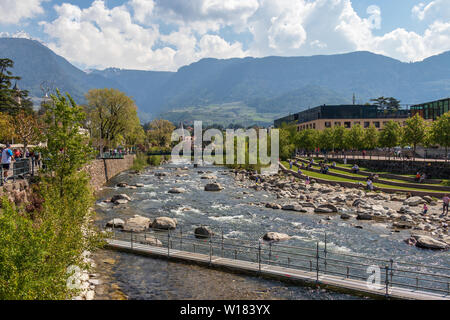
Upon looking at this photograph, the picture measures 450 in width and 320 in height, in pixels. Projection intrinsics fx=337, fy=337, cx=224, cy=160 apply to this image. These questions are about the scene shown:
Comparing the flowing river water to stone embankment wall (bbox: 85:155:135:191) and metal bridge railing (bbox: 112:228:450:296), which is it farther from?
stone embankment wall (bbox: 85:155:135:191)

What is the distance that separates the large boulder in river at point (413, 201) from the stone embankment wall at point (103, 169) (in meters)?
42.3

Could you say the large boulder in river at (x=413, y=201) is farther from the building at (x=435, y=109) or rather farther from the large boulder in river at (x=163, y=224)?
the building at (x=435, y=109)

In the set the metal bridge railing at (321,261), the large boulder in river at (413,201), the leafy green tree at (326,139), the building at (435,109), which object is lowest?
the metal bridge railing at (321,261)

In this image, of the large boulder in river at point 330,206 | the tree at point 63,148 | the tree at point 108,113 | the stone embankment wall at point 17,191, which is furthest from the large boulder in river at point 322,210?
the tree at point 108,113

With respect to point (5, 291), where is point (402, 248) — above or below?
below

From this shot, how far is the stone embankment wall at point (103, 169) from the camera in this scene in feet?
185

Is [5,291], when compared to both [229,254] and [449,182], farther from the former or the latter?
[449,182]

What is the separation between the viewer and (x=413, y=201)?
41.3 metres

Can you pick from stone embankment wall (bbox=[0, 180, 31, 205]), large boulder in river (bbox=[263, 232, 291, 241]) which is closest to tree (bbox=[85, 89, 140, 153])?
stone embankment wall (bbox=[0, 180, 31, 205])

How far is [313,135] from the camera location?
344ft
